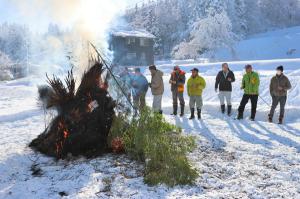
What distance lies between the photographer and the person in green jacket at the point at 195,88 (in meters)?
12.9

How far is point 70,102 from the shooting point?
848cm

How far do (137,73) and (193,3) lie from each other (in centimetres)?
6006

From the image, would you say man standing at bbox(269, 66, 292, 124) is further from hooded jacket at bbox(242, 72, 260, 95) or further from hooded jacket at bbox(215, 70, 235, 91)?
hooded jacket at bbox(215, 70, 235, 91)

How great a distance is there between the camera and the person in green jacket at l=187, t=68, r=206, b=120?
1294 cm

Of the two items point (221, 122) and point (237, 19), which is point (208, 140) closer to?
point (221, 122)

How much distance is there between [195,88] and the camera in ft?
42.8

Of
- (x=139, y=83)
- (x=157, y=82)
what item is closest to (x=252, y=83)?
(x=157, y=82)

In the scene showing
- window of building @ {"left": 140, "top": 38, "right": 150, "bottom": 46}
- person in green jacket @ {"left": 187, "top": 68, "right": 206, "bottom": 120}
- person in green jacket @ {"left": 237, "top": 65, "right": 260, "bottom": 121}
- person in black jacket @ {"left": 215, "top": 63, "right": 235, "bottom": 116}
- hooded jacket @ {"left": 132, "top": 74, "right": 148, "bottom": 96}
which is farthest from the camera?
window of building @ {"left": 140, "top": 38, "right": 150, "bottom": 46}

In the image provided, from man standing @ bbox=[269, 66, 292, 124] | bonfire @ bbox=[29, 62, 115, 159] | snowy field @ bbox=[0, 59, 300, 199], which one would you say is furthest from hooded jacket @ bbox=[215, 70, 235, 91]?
bonfire @ bbox=[29, 62, 115, 159]

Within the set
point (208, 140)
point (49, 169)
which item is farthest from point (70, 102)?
point (208, 140)

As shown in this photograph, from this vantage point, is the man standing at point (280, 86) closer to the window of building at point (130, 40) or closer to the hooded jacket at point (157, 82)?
the hooded jacket at point (157, 82)

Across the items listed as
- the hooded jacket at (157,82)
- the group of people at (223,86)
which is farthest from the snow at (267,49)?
the hooded jacket at (157,82)

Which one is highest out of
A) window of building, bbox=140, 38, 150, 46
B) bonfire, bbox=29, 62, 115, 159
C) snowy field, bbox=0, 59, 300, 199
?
window of building, bbox=140, 38, 150, 46

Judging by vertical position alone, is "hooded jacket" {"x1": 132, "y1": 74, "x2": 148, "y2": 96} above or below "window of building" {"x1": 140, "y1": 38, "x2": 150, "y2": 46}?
below
